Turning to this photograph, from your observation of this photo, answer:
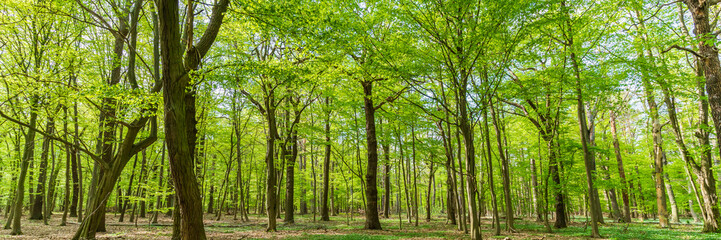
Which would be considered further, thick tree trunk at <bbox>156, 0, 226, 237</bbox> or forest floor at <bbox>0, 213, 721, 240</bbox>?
forest floor at <bbox>0, 213, 721, 240</bbox>

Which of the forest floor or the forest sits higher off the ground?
the forest

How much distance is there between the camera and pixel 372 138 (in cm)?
1384

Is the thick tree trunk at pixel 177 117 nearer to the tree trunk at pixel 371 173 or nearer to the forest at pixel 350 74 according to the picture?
the forest at pixel 350 74

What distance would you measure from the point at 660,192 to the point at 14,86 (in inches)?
1044

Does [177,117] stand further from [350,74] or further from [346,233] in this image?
[346,233]

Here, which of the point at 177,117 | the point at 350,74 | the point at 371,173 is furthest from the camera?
the point at 371,173

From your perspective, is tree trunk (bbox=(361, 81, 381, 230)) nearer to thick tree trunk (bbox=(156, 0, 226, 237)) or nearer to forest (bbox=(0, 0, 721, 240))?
forest (bbox=(0, 0, 721, 240))

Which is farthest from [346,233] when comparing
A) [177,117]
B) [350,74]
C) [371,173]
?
[177,117]

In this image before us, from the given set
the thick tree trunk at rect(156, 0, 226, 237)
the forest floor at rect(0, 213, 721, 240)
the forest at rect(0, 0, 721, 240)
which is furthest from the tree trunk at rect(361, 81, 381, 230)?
the thick tree trunk at rect(156, 0, 226, 237)

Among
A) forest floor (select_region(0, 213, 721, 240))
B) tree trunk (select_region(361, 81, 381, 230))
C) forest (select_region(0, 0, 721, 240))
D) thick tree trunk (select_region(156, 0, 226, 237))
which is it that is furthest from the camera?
tree trunk (select_region(361, 81, 381, 230))

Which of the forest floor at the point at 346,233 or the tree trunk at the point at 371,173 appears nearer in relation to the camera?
the forest floor at the point at 346,233

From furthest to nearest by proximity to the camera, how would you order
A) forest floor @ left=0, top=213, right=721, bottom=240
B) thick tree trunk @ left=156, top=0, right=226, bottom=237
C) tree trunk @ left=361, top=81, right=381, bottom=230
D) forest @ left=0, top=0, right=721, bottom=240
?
tree trunk @ left=361, top=81, right=381, bottom=230 → forest floor @ left=0, top=213, right=721, bottom=240 → forest @ left=0, top=0, right=721, bottom=240 → thick tree trunk @ left=156, top=0, right=226, bottom=237

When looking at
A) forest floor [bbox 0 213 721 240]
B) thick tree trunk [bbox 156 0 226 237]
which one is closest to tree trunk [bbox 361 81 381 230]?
forest floor [bbox 0 213 721 240]

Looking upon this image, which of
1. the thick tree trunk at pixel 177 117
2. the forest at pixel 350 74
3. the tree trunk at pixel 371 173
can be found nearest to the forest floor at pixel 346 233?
the forest at pixel 350 74
